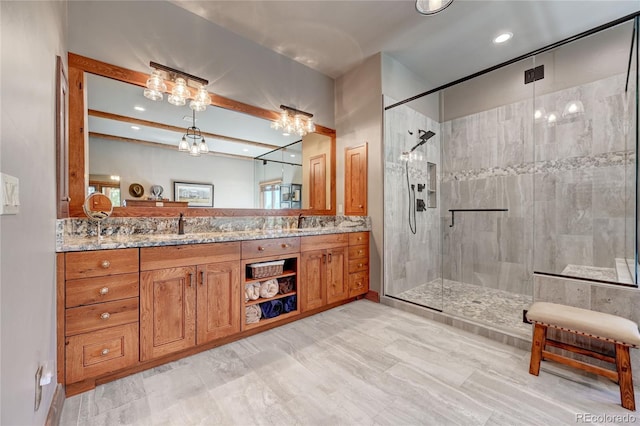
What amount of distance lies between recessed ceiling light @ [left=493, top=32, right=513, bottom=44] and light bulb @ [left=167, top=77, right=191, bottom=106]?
133 inches

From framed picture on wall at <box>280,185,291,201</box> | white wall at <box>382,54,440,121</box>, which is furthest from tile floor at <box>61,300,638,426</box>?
white wall at <box>382,54,440,121</box>

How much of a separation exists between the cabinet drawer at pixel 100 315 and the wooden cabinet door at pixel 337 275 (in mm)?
1742

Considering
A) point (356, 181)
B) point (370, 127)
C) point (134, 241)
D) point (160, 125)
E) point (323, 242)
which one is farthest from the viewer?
point (356, 181)

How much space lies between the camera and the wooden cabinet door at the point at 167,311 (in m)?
1.73

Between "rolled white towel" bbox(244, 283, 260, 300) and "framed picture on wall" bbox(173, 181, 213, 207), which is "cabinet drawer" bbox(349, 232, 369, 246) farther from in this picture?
"framed picture on wall" bbox(173, 181, 213, 207)

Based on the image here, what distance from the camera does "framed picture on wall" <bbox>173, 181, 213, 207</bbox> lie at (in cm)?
246

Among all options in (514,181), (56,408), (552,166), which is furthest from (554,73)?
(56,408)

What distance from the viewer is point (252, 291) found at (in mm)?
2330

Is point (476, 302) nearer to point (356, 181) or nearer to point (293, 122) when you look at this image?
point (356, 181)

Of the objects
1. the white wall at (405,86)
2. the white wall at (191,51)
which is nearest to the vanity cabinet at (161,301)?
the white wall at (191,51)

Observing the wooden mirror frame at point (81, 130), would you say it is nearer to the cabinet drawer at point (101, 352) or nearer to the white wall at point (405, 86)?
the cabinet drawer at point (101, 352)

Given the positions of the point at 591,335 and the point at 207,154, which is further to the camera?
the point at 207,154

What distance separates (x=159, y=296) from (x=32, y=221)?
0.90 metres

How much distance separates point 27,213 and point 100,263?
0.68 metres
